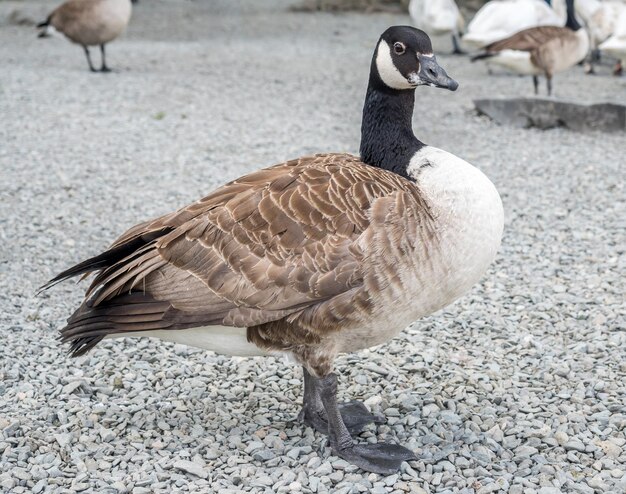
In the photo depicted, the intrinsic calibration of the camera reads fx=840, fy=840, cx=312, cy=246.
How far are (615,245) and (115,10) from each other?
9.17m

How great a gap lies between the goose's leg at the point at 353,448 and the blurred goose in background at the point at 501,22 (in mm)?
10873

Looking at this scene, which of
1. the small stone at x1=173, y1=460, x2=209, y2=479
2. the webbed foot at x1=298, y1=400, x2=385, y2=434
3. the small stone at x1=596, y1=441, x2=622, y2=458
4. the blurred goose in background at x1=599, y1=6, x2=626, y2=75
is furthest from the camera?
the blurred goose in background at x1=599, y1=6, x2=626, y2=75

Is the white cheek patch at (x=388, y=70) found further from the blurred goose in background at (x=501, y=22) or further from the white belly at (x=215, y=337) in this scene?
the blurred goose in background at (x=501, y=22)

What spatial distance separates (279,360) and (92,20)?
373 inches

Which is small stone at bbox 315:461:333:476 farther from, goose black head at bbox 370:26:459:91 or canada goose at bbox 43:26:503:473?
goose black head at bbox 370:26:459:91

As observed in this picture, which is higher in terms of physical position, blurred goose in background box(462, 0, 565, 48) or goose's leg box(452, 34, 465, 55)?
blurred goose in background box(462, 0, 565, 48)

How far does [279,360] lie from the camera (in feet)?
16.2

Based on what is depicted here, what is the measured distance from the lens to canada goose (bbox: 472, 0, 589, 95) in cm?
1140

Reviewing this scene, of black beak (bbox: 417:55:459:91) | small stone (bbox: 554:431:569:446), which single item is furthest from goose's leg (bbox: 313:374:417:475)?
black beak (bbox: 417:55:459:91)

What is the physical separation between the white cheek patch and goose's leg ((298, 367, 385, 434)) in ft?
4.80

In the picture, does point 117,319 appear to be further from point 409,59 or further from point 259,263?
point 409,59

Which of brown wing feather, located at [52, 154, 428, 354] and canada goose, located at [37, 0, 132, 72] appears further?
canada goose, located at [37, 0, 132, 72]

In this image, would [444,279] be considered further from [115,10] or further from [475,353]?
[115,10]

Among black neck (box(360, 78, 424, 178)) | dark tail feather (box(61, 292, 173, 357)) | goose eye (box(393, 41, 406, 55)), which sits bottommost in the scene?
dark tail feather (box(61, 292, 173, 357))
